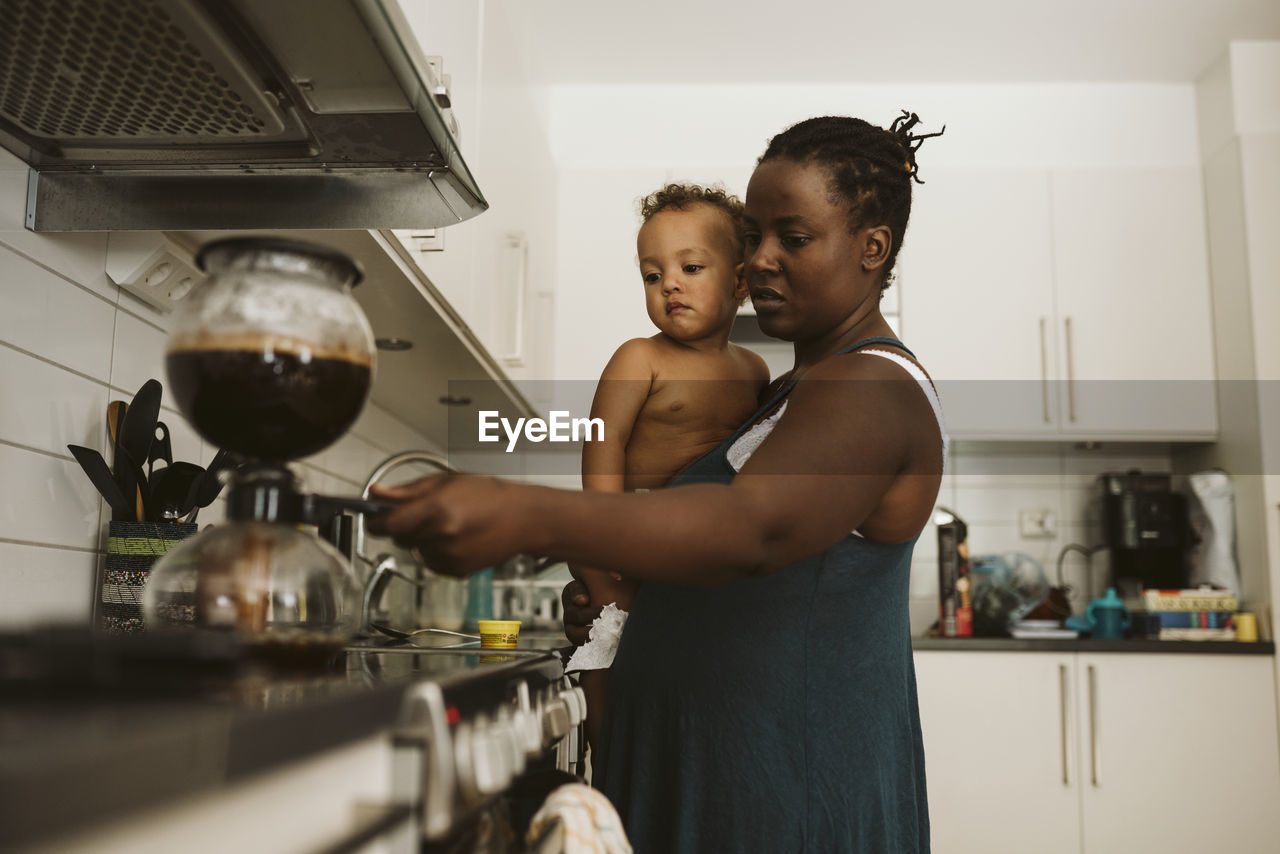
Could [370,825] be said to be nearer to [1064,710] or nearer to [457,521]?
[457,521]

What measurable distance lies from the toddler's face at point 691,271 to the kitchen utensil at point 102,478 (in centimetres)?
70

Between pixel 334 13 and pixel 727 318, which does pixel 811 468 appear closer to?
pixel 334 13

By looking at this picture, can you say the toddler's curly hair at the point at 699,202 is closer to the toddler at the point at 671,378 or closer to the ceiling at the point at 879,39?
the toddler at the point at 671,378

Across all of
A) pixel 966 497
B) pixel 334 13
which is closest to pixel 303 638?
pixel 334 13

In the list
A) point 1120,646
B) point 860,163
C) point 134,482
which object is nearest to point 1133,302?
point 1120,646

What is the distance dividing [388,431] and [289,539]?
2.04 m

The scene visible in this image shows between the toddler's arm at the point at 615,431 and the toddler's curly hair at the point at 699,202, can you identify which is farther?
the toddler's curly hair at the point at 699,202

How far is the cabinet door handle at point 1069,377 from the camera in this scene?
2.95 metres

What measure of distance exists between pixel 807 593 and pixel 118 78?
2.54 ft

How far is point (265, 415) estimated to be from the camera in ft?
2.20

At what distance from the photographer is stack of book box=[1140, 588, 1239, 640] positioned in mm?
2684

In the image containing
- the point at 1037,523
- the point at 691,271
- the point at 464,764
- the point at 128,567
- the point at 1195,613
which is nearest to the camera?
the point at 464,764

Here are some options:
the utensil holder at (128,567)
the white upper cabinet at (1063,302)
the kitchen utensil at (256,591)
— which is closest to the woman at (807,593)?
the kitchen utensil at (256,591)

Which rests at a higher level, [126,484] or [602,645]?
[126,484]
